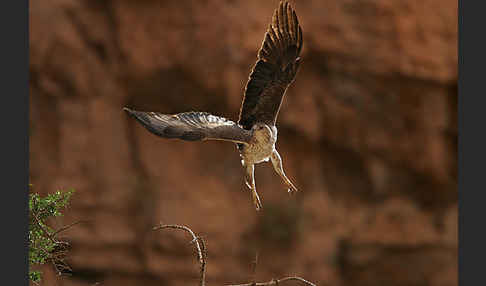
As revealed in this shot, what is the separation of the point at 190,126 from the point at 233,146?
3365 mm

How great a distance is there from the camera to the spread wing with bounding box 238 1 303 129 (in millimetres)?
2273

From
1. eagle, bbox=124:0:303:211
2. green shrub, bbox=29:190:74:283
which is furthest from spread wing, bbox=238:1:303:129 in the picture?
green shrub, bbox=29:190:74:283

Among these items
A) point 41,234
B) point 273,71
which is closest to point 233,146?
point 41,234

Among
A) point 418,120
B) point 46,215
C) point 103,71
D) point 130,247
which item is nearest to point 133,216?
point 130,247

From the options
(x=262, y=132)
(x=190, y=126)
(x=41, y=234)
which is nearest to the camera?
(x=190, y=126)

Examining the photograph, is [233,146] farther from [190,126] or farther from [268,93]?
[190,126]

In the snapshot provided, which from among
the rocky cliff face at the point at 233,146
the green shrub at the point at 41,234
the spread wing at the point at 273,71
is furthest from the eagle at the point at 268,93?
the rocky cliff face at the point at 233,146

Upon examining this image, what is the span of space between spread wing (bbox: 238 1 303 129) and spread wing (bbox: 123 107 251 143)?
0.11 meters

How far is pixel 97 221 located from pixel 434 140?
2.53 meters

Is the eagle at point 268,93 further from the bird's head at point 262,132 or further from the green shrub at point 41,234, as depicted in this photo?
the green shrub at point 41,234

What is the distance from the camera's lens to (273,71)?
2.31 metres

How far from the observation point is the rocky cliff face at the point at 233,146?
540 cm

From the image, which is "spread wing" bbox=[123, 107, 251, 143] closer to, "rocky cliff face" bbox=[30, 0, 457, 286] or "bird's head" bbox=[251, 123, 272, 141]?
"bird's head" bbox=[251, 123, 272, 141]

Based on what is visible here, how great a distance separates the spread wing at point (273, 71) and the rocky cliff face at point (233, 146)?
3.08 metres
